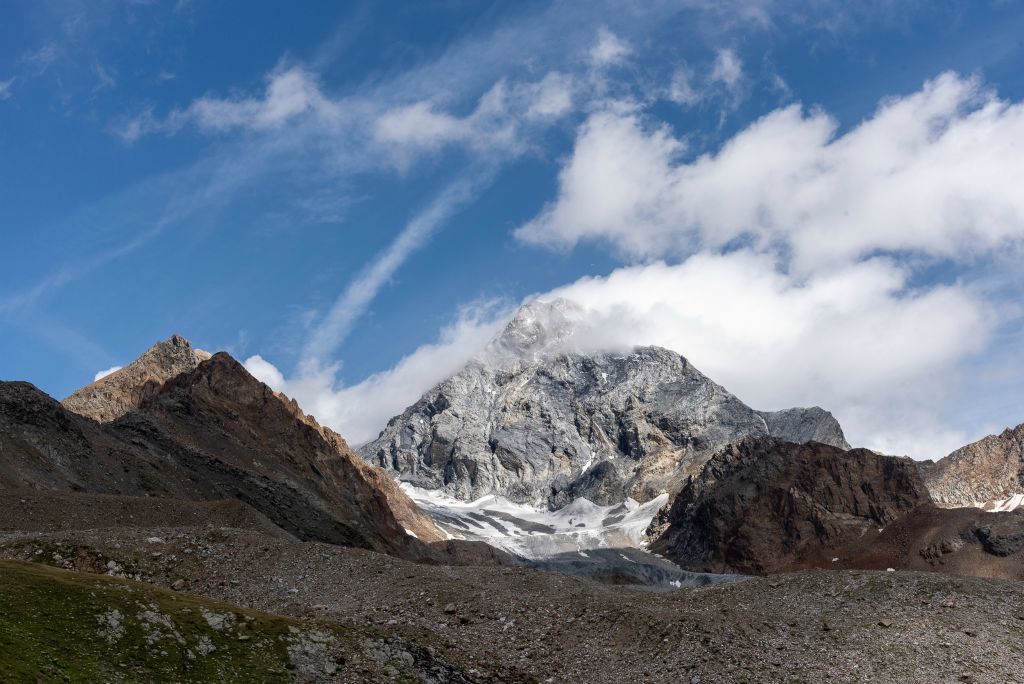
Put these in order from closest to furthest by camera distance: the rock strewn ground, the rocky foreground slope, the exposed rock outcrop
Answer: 1. the rock strewn ground
2. the rocky foreground slope
3. the exposed rock outcrop

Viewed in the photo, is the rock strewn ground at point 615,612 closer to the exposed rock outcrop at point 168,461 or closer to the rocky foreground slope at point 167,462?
the rocky foreground slope at point 167,462

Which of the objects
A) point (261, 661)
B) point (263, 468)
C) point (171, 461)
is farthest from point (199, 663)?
point (263, 468)

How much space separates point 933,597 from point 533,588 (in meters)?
25.2

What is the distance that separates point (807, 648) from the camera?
190 ft

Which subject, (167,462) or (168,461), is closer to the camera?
(167,462)

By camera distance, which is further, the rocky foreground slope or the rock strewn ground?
the rocky foreground slope

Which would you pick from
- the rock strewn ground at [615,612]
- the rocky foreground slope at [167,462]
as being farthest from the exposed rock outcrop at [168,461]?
the rock strewn ground at [615,612]

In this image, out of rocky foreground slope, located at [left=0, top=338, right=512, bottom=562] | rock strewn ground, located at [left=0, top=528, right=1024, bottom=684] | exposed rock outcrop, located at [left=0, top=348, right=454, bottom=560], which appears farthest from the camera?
exposed rock outcrop, located at [left=0, top=348, right=454, bottom=560]

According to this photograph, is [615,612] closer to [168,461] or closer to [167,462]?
[167,462]

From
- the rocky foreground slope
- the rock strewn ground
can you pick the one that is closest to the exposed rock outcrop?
the rocky foreground slope

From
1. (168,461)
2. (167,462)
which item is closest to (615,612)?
(167,462)

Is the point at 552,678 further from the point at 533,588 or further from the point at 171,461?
the point at 171,461

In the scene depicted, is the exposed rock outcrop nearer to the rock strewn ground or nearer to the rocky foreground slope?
the rocky foreground slope

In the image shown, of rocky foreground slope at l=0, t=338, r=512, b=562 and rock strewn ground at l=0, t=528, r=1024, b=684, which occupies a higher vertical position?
rocky foreground slope at l=0, t=338, r=512, b=562
